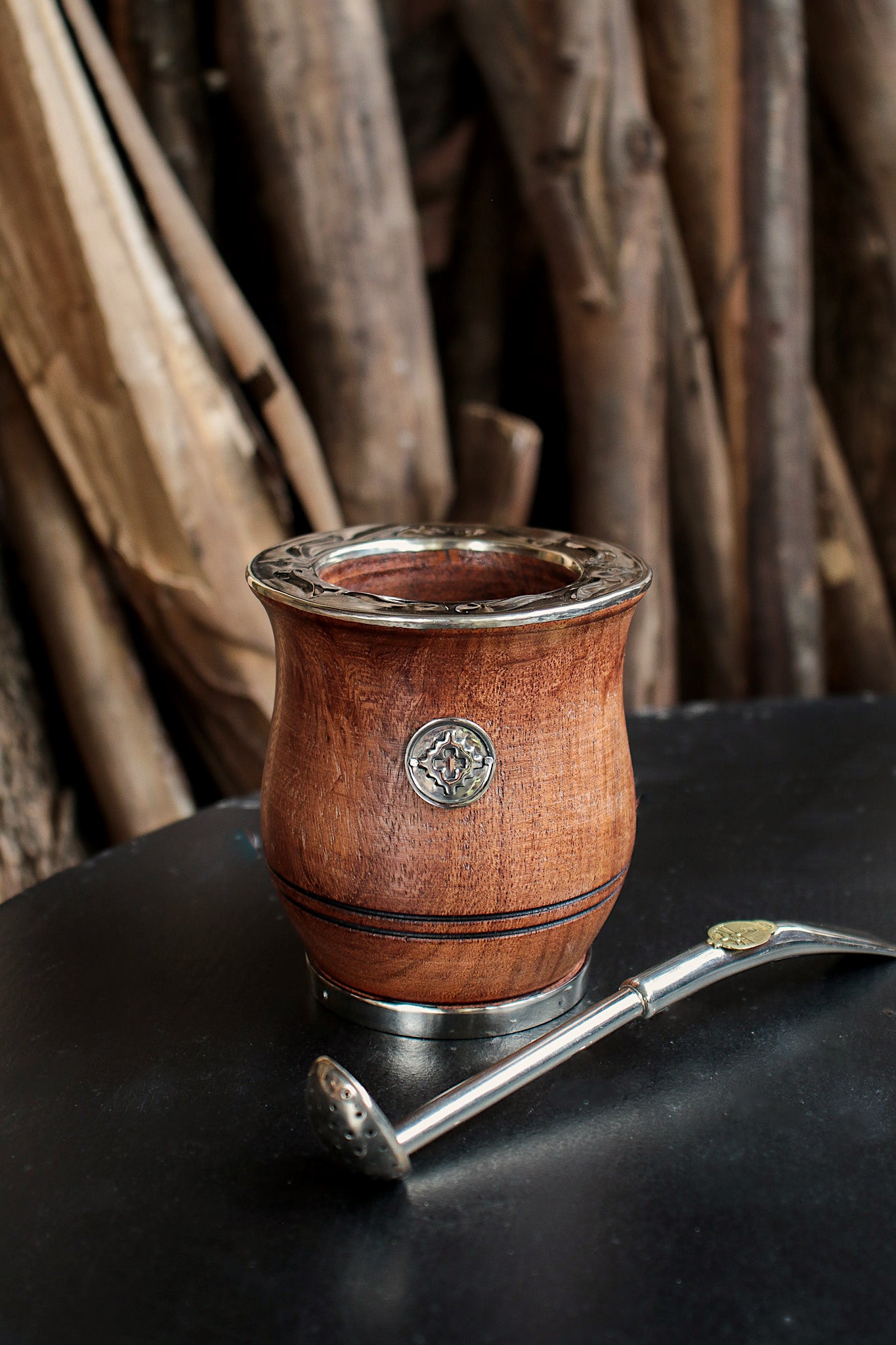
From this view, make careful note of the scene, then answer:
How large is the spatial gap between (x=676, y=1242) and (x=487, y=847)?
0.14 meters

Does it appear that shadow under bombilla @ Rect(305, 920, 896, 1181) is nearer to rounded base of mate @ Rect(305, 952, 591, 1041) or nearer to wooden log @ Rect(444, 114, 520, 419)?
rounded base of mate @ Rect(305, 952, 591, 1041)

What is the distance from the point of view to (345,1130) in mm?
392

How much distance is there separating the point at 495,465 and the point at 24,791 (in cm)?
49

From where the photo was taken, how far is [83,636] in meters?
1.03

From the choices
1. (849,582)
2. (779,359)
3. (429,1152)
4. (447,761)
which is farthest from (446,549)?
(849,582)

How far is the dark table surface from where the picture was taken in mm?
357

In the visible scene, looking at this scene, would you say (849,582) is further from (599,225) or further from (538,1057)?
(538,1057)

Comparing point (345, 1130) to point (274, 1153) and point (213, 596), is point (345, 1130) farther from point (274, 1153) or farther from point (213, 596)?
point (213, 596)

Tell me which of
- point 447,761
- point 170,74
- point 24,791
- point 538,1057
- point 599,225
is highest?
point 170,74

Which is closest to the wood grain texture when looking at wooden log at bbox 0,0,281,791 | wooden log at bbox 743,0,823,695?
wooden log at bbox 0,0,281,791

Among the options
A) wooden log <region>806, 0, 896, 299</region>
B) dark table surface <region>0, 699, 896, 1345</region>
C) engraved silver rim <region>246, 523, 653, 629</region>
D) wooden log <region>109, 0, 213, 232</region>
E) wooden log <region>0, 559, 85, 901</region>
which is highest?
wooden log <region>109, 0, 213, 232</region>

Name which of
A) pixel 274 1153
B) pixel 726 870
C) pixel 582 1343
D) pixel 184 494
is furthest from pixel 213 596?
pixel 582 1343

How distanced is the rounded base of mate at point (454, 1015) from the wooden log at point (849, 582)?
108 centimetres

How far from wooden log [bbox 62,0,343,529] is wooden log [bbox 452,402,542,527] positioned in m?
0.13
